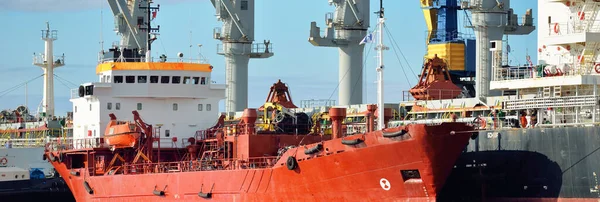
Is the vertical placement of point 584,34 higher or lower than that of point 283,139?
higher

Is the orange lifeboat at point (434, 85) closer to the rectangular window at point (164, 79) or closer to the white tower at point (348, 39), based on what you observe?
the white tower at point (348, 39)

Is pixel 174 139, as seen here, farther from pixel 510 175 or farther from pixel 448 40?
pixel 448 40

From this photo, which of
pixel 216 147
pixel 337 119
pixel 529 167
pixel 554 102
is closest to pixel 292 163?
pixel 337 119

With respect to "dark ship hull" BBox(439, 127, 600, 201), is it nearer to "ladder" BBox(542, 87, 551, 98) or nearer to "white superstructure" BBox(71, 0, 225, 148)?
"ladder" BBox(542, 87, 551, 98)

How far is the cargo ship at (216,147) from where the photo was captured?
39344mm

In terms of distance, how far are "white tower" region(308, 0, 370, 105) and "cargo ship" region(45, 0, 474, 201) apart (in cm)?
469

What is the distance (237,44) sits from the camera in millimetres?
70000

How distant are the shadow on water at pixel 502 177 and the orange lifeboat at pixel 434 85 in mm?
13042

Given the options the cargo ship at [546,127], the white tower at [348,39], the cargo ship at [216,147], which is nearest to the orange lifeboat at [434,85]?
the cargo ship at [216,147]

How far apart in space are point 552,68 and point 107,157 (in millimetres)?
18627

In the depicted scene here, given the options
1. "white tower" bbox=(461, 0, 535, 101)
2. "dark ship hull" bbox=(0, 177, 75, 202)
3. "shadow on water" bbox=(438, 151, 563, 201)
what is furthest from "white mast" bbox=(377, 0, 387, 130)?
"dark ship hull" bbox=(0, 177, 75, 202)

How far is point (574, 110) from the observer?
42.8 m

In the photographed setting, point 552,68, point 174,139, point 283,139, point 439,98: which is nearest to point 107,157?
point 174,139

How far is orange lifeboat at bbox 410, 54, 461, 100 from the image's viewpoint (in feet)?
187
